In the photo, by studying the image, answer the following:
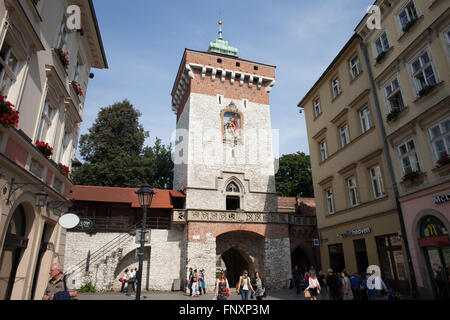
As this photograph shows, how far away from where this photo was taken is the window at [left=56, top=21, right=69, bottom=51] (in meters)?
10.7

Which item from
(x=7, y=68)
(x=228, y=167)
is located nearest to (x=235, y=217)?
(x=228, y=167)

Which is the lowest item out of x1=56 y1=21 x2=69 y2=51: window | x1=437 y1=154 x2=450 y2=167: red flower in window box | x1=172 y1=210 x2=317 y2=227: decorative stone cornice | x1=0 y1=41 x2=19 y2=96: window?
x1=437 y1=154 x2=450 y2=167: red flower in window box

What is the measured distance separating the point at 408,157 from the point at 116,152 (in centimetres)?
2814

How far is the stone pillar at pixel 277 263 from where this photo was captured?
905 inches

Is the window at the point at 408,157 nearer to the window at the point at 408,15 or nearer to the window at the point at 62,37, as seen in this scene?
the window at the point at 408,15

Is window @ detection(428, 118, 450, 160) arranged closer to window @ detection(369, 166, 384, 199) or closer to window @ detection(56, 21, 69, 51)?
window @ detection(369, 166, 384, 199)

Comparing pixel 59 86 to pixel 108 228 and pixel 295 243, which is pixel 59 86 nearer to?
pixel 108 228

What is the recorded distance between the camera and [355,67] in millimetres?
16766

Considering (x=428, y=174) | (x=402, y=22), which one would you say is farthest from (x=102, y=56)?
(x=428, y=174)

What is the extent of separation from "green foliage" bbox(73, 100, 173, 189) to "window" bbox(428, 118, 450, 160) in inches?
1066

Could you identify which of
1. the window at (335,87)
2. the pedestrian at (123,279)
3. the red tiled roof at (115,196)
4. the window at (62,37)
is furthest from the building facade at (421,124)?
the pedestrian at (123,279)

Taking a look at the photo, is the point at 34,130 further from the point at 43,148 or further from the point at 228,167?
the point at 228,167

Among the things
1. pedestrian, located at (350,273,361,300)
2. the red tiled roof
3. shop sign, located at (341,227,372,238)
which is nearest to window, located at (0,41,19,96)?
pedestrian, located at (350,273,361,300)

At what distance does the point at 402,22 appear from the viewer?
13359mm
